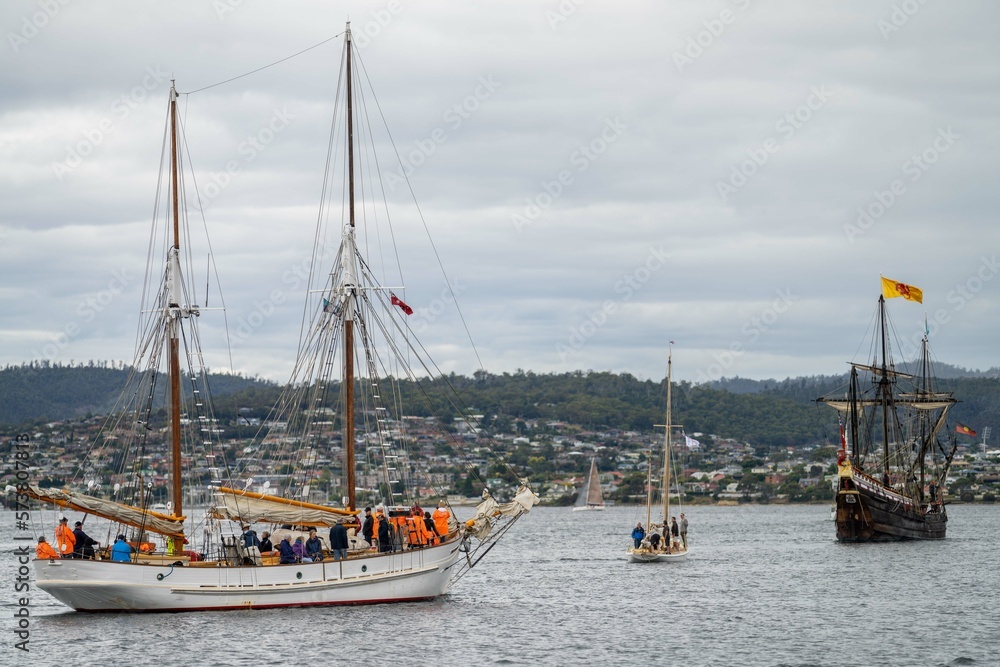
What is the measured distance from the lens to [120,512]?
161 feet

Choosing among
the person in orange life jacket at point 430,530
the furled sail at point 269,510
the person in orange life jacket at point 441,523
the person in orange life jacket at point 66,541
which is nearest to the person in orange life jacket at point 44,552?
the person in orange life jacket at point 66,541

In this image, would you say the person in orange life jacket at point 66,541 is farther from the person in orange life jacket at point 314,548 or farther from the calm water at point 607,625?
the person in orange life jacket at point 314,548

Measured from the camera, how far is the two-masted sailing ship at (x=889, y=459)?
95.7 m

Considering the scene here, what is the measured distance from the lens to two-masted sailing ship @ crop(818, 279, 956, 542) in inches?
3767

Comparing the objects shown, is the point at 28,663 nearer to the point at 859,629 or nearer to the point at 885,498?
the point at 859,629

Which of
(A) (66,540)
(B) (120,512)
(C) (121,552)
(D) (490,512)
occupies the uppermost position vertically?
(B) (120,512)

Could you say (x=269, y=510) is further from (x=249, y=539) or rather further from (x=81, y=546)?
(x=81, y=546)

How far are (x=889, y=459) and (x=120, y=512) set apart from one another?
69333mm

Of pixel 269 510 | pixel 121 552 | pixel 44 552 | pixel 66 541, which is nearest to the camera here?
pixel 66 541

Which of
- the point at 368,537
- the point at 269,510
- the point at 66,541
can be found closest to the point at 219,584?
the point at 269,510

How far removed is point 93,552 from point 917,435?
2970 inches

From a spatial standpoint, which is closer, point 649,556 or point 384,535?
point 384,535

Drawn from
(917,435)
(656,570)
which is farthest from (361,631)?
(917,435)

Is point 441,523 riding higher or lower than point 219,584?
higher
